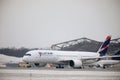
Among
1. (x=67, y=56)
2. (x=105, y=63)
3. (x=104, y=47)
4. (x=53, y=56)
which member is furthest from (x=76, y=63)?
(x=105, y=63)

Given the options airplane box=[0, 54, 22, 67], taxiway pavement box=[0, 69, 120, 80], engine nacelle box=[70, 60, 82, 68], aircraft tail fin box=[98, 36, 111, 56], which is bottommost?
taxiway pavement box=[0, 69, 120, 80]

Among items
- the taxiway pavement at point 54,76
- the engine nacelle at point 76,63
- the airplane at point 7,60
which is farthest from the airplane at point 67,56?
the taxiway pavement at point 54,76

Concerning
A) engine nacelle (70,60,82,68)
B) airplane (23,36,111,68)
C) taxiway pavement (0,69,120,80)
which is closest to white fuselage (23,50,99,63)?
airplane (23,36,111,68)

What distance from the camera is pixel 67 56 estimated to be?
13.7 metres

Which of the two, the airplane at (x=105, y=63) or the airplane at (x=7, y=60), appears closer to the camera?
the airplane at (x=7, y=60)

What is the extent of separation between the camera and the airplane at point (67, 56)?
42.9 ft

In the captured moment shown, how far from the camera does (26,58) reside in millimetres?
13102

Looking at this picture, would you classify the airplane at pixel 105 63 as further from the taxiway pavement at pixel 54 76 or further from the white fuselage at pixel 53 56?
the taxiway pavement at pixel 54 76

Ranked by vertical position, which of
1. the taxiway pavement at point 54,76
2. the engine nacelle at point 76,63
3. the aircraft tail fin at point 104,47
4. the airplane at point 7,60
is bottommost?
the taxiway pavement at point 54,76

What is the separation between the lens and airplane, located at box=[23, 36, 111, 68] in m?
13.1

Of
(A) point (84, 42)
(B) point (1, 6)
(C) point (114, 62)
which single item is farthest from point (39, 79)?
(C) point (114, 62)

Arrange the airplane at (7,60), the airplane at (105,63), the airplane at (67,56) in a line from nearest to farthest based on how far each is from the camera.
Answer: the airplane at (7,60) → the airplane at (67,56) → the airplane at (105,63)

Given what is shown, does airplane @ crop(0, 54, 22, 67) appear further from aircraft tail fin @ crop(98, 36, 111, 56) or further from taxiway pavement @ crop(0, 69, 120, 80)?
taxiway pavement @ crop(0, 69, 120, 80)

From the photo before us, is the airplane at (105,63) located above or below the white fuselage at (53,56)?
below
